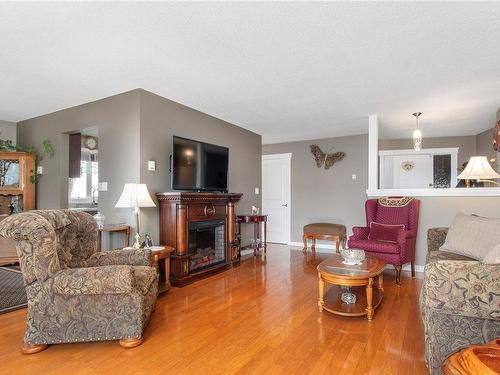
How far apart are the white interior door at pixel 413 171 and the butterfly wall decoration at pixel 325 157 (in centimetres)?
140

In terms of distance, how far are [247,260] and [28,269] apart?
3.25 m

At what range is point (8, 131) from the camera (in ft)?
16.4

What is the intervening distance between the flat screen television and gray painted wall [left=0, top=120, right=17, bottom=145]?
11.1ft

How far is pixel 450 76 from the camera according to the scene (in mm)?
3020

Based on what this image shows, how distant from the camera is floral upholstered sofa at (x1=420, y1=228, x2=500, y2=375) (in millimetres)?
1478

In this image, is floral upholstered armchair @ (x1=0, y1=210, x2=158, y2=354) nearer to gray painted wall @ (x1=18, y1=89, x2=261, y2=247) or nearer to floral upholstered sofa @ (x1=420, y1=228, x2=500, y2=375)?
gray painted wall @ (x1=18, y1=89, x2=261, y2=247)

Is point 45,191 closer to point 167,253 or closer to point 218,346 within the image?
point 167,253

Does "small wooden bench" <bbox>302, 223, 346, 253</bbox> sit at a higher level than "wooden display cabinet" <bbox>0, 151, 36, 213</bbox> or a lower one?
lower

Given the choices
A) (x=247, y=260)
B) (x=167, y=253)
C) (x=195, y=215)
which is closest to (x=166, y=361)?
(x=167, y=253)

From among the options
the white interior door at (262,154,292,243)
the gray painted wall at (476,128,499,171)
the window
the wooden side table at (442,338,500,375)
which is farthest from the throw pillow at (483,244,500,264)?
the window

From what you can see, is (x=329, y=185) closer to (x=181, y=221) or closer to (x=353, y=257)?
(x=353, y=257)

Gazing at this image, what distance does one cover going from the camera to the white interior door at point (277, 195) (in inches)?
259

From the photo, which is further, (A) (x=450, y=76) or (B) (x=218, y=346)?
(A) (x=450, y=76)

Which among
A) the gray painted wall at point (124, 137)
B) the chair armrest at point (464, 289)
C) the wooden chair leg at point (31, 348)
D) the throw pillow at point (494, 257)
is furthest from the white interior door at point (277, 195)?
the wooden chair leg at point (31, 348)
